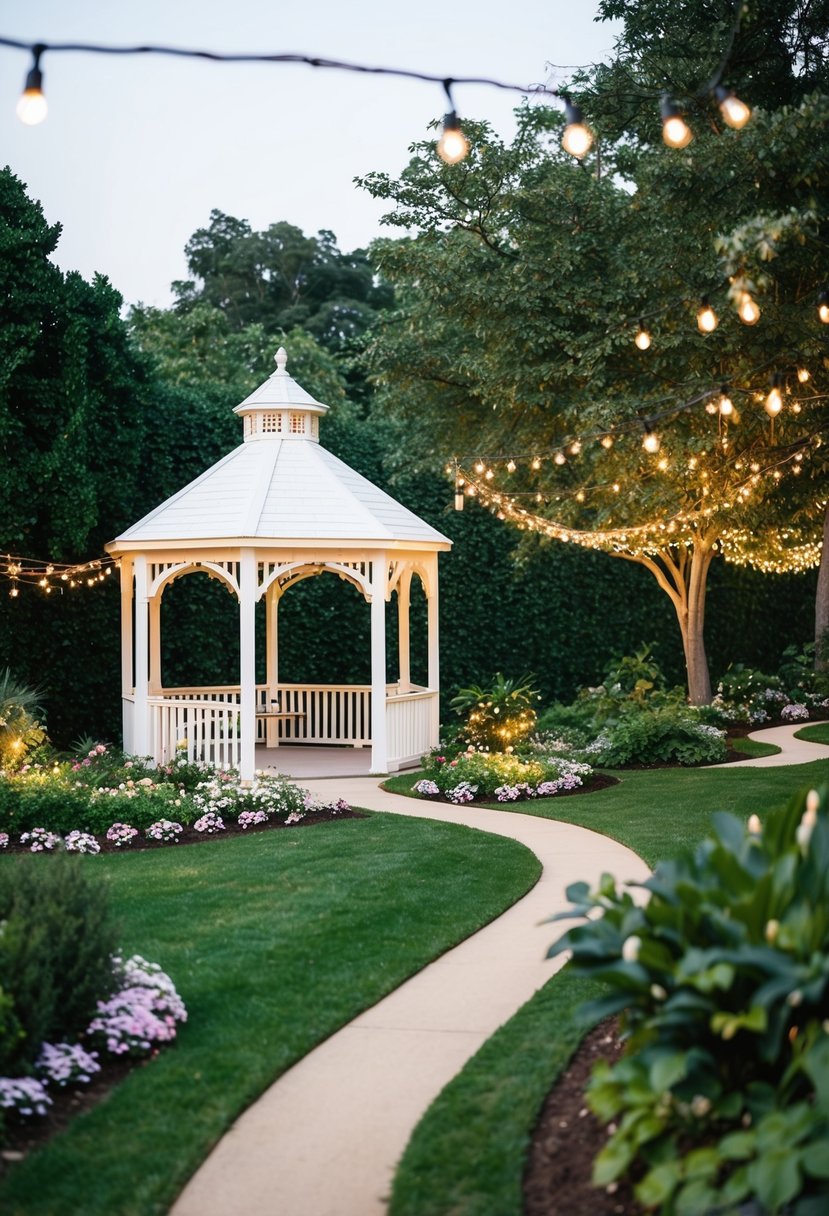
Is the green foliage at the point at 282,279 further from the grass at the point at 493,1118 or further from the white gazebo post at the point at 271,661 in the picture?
the grass at the point at 493,1118

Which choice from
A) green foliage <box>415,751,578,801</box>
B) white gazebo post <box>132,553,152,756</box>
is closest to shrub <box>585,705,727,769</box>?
green foliage <box>415,751,578,801</box>

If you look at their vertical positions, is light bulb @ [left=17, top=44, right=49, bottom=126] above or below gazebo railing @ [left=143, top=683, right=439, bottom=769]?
above

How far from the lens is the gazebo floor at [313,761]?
14148 millimetres

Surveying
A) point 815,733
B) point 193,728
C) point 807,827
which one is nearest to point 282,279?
point 815,733

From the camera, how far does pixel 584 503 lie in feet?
55.9

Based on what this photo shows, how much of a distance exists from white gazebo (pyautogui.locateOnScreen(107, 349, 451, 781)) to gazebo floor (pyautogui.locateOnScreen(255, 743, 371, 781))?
0.50 metres

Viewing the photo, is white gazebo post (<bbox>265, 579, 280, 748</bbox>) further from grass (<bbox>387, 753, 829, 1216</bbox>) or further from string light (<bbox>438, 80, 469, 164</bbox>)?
string light (<bbox>438, 80, 469, 164</bbox>)

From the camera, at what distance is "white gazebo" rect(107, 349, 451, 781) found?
13.1m

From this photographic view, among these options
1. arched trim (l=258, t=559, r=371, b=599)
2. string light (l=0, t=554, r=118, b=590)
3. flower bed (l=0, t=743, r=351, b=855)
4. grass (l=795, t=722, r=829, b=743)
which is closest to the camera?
flower bed (l=0, t=743, r=351, b=855)

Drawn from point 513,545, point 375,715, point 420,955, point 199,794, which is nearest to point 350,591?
point 513,545

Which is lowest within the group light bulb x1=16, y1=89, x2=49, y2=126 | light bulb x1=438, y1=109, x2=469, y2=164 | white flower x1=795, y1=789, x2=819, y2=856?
white flower x1=795, y1=789, x2=819, y2=856

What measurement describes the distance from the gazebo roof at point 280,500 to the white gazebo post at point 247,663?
39 centimetres

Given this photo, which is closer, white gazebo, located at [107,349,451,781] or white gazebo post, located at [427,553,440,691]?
white gazebo, located at [107,349,451,781]

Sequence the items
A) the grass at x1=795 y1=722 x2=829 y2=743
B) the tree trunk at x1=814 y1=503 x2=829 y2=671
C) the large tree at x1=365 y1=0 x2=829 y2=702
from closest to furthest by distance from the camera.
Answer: the large tree at x1=365 y1=0 x2=829 y2=702 → the grass at x1=795 y1=722 x2=829 y2=743 → the tree trunk at x1=814 y1=503 x2=829 y2=671
